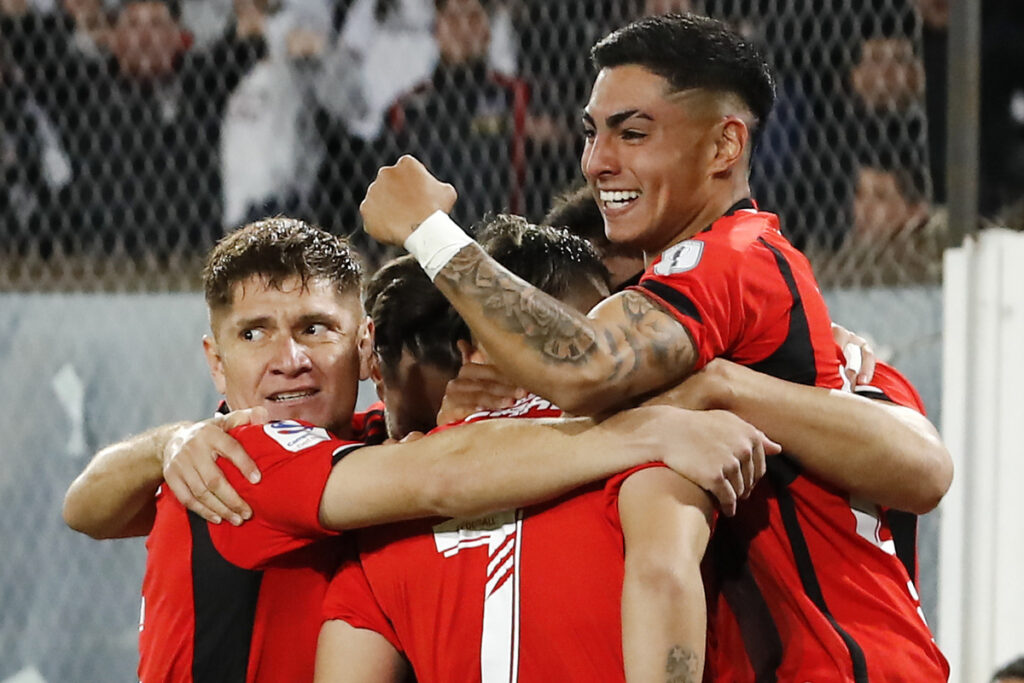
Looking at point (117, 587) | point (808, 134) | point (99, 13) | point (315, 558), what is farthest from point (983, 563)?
point (99, 13)

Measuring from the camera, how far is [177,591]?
6.60 ft

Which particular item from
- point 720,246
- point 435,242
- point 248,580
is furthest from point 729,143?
point 248,580

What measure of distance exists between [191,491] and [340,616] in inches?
11.1

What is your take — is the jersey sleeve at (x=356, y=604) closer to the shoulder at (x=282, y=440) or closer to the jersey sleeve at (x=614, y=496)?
the shoulder at (x=282, y=440)

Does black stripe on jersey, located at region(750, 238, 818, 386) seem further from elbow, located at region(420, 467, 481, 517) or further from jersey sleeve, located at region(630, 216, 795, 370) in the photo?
elbow, located at region(420, 467, 481, 517)

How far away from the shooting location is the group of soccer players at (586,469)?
1.80 m

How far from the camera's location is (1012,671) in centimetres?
322

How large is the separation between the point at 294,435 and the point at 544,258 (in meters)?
0.47

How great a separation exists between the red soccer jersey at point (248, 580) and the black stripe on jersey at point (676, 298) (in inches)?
19.3

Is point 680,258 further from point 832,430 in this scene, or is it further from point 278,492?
point 278,492

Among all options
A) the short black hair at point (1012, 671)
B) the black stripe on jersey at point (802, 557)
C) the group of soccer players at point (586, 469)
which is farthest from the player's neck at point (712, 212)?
the short black hair at point (1012, 671)

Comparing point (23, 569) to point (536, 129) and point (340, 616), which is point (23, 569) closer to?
point (536, 129)

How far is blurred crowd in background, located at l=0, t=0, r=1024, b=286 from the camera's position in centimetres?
414

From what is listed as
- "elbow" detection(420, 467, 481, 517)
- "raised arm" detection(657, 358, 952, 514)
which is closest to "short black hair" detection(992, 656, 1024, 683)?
"raised arm" detection(657, 358, 952, 514)
